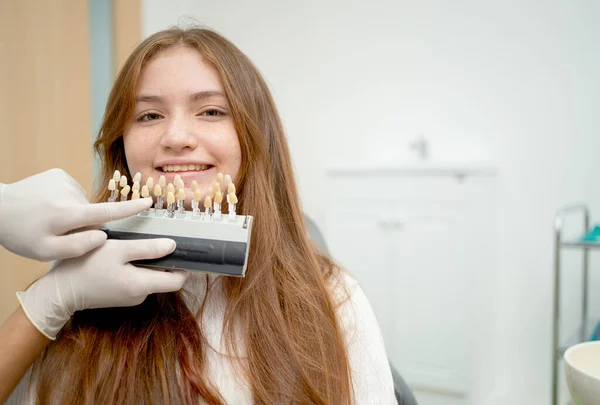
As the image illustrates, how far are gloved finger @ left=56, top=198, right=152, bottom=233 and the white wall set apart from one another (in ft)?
4.57

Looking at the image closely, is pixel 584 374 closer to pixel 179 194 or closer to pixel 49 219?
pixel 179 194

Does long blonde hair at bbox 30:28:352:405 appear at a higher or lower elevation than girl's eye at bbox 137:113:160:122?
lower

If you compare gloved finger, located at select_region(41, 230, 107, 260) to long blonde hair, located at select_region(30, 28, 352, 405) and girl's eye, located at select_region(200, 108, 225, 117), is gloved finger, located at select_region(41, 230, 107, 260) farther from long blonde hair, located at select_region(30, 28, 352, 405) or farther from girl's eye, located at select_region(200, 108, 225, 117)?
girl's eye, located at select_region(200, 108, 225, 117)

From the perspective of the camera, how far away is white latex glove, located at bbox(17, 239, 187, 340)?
25.3 inches

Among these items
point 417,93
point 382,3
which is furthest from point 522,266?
point 382,3

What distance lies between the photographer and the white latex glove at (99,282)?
0.64 metres

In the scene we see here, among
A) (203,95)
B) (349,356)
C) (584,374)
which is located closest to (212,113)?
(203,95)

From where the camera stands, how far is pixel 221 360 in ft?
2.41

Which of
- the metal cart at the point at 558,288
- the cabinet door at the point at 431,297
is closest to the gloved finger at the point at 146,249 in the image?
the metal cart at the point at 558,288

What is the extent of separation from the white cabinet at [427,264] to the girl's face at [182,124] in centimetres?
118

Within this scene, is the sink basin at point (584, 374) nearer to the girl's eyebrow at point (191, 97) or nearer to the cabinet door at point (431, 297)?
the girl's eyebrow at point (191, 97)

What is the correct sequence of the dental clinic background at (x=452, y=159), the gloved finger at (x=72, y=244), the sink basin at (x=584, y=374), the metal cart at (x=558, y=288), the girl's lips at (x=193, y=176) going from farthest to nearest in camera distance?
the dental clinic background at (x=452, y=159), the metal cart at (x=558, y=288), the girl's lips at (x=193, y=176), the gloved finger at (x=72, y=244), the sink basin at (x=584, y=374)

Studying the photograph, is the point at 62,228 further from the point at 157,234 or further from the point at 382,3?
the point at 382,3

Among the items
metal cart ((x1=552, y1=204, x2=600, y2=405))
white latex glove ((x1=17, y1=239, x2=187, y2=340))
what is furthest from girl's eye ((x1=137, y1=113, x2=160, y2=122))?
metal cart ((x1=552, y1=204, x2=600, y2=405))
